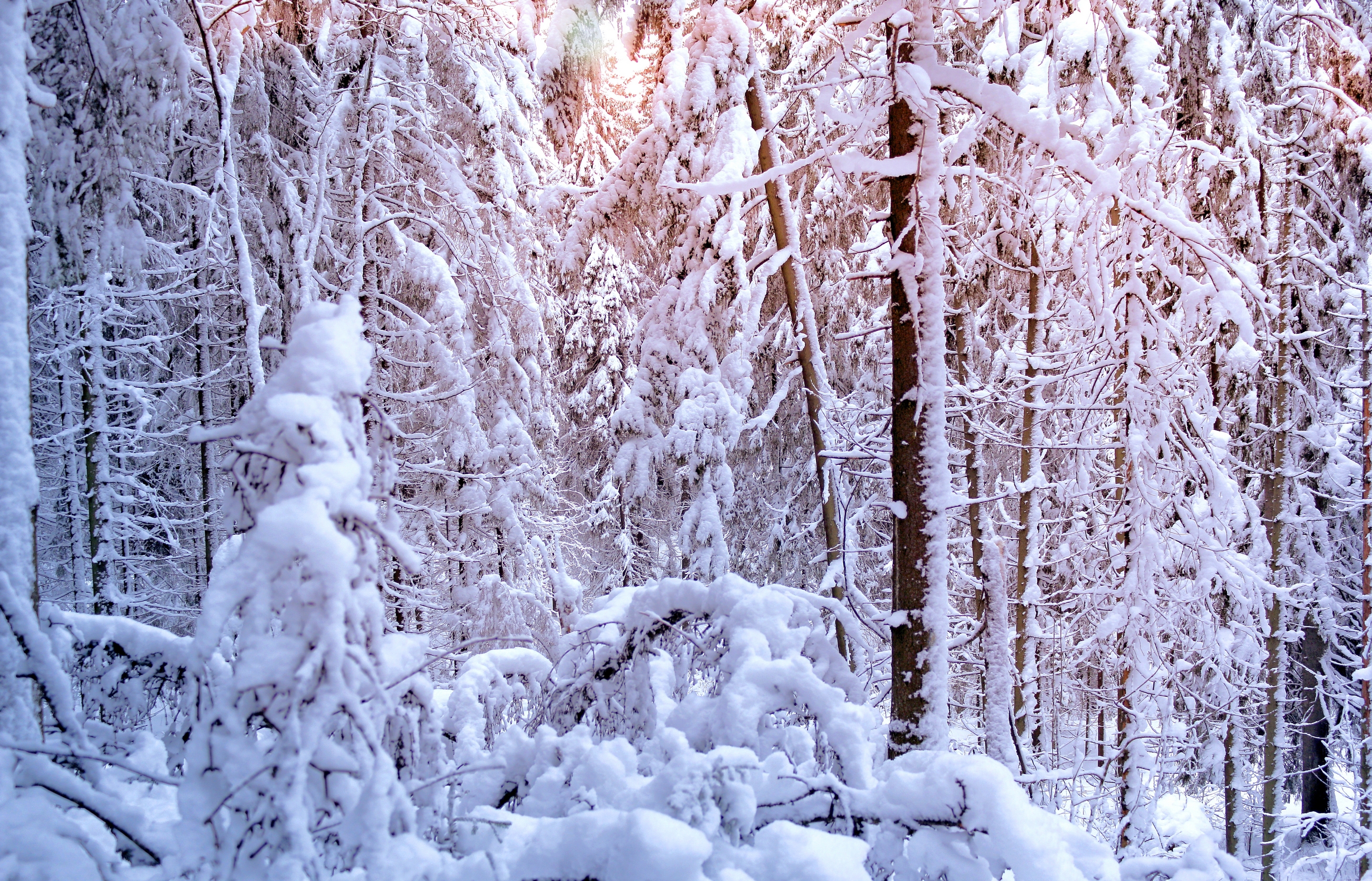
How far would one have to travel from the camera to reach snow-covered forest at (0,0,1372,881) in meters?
2.25

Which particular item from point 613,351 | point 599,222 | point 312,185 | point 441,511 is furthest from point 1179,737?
point 613,351

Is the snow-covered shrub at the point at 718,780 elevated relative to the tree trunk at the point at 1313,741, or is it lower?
elevated

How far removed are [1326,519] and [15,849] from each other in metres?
14.0

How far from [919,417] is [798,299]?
3756mm

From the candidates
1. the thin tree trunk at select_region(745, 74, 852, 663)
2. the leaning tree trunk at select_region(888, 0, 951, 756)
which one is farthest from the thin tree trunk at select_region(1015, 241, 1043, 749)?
the leaning tree trunk at select_region(888, 0, 951, 756)

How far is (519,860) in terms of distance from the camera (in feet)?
7.42

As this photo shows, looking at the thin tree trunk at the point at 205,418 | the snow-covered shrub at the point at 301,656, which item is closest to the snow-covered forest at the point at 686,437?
the snow-covered shrub at the point at 301,656

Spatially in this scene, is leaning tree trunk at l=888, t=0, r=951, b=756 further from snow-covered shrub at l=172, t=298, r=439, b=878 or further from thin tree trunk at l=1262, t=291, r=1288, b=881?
thin tree trunk at l=1262, t=291, r=1288, b=881

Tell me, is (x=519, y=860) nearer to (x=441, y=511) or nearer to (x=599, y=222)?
(x=599, y=222)

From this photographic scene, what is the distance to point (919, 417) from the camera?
14.3ft

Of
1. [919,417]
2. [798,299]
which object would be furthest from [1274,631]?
[919,417]

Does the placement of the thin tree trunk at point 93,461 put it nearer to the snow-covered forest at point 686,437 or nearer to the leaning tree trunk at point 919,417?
the snow-covered forest at point 686,437

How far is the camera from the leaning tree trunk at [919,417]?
433 cm

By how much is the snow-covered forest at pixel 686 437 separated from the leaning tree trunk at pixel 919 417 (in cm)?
3
